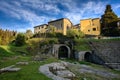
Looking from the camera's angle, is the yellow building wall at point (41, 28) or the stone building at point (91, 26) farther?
the yellow building wall at point (41, 28)

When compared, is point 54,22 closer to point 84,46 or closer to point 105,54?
point 84,46

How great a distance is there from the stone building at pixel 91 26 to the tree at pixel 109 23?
5.52ft

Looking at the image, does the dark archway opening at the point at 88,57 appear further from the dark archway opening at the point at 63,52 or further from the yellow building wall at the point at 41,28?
the yellow building wall at the point at 41,28

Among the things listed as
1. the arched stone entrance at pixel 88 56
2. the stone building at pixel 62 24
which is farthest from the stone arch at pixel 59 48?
the stone building at pixel 62 24

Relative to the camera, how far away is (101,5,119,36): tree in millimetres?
54881

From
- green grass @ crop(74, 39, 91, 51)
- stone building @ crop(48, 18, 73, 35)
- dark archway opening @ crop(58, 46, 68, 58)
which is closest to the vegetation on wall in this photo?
stone building @ crop(48, 18, 73, 35)

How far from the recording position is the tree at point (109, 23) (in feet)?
180

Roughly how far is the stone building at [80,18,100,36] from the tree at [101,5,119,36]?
168 cm

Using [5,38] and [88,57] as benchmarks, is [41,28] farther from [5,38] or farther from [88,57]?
[88,57]

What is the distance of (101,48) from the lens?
37031mm

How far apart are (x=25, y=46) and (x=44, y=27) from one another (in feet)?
79.1

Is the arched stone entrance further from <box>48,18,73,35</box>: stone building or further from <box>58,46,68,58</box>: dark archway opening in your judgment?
<box>48,18,73,35</box>: stone building

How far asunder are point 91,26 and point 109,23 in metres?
6.10

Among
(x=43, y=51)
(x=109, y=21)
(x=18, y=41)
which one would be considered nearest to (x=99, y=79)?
(x=43, y=51)
